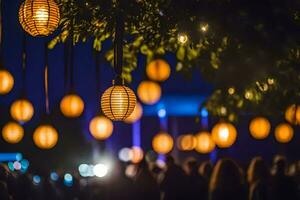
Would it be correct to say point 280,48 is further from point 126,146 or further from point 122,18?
point 126,146

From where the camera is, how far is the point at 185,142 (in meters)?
55.9

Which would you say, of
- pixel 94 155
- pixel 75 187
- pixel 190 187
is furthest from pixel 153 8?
pixel 94 155

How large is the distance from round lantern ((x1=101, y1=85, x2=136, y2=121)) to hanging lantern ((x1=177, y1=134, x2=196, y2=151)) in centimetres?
4360

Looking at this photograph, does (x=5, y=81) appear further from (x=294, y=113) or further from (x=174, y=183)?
(x=294, y=113)

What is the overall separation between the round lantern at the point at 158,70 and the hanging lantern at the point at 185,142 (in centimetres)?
3942

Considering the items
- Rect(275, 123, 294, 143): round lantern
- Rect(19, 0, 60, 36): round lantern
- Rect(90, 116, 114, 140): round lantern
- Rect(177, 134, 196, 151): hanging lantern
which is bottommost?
Rect(177, 134, 196, 151): hanging lantern

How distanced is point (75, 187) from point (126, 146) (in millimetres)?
58423

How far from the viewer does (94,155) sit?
6600 centimetres

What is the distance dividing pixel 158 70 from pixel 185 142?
43091 mm

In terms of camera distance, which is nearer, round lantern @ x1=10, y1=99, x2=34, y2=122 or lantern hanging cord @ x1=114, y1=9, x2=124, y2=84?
lantern hanging cord @ x1=114, y1=9, x2=124, y2=84

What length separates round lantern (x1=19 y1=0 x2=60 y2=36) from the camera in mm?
8539

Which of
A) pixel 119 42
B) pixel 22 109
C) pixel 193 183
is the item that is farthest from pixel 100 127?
pixel 119 42

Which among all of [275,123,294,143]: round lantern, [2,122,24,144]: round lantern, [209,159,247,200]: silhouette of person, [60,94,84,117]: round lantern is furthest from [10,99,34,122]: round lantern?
[275,123,294,143]: round lantern

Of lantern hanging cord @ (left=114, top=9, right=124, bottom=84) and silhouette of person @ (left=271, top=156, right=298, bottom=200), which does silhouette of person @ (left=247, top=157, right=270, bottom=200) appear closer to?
silhouette of person @ (left=271, top=156, right=298, bottom=200)
